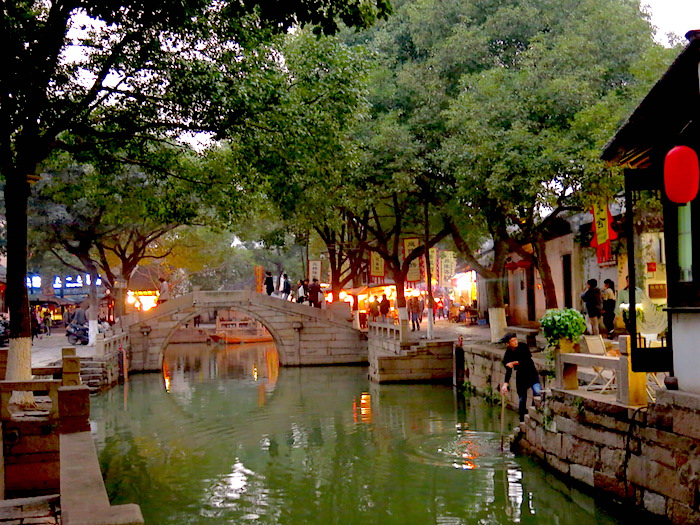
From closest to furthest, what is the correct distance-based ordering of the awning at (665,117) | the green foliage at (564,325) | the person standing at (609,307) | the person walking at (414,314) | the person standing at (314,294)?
1. the awning at (665,117)
2. the green foliage at (564,325)
3. the person standing at (609,307)
4. the person walking at (414,314)
5. the person standing at (314,294)

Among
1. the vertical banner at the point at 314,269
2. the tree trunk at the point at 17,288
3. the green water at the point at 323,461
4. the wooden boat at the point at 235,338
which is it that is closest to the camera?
the green water at the point at 323,461

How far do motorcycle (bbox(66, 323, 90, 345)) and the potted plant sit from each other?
55.4 ft

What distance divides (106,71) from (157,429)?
23.8 ft

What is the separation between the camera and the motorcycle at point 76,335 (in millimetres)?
21922

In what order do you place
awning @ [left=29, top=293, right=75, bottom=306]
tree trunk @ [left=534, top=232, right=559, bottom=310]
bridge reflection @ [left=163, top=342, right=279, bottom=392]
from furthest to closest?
awning @ [left=29, top=293, right=75, bottom=306] → bridge reflection @ [left=163, top=342, right=279, bottom=392] → tree trunk @ [left=534, top=232, right=559, bottom=310]

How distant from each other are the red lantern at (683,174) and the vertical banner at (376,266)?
18.8 m

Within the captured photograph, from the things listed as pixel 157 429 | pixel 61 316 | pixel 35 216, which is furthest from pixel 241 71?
pixel 61 316

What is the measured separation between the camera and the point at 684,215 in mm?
6809

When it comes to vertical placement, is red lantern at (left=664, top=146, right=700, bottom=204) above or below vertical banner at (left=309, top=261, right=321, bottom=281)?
below

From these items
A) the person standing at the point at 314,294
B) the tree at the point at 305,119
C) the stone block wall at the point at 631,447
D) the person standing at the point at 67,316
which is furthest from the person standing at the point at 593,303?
the person standing at the point at 67,316

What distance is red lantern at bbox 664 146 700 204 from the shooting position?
612cm

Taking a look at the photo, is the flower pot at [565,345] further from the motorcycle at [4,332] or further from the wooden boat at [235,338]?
the wooden boat at [235,338]

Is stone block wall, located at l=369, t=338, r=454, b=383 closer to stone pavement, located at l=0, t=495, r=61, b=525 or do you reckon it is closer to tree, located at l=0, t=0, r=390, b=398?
tree, located at l=0, t=0, r=390, b=398

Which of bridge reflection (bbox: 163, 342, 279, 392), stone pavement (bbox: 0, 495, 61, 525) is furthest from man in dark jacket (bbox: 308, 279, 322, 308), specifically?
stone pavement (bbox: 0, 495, 61, 525)
